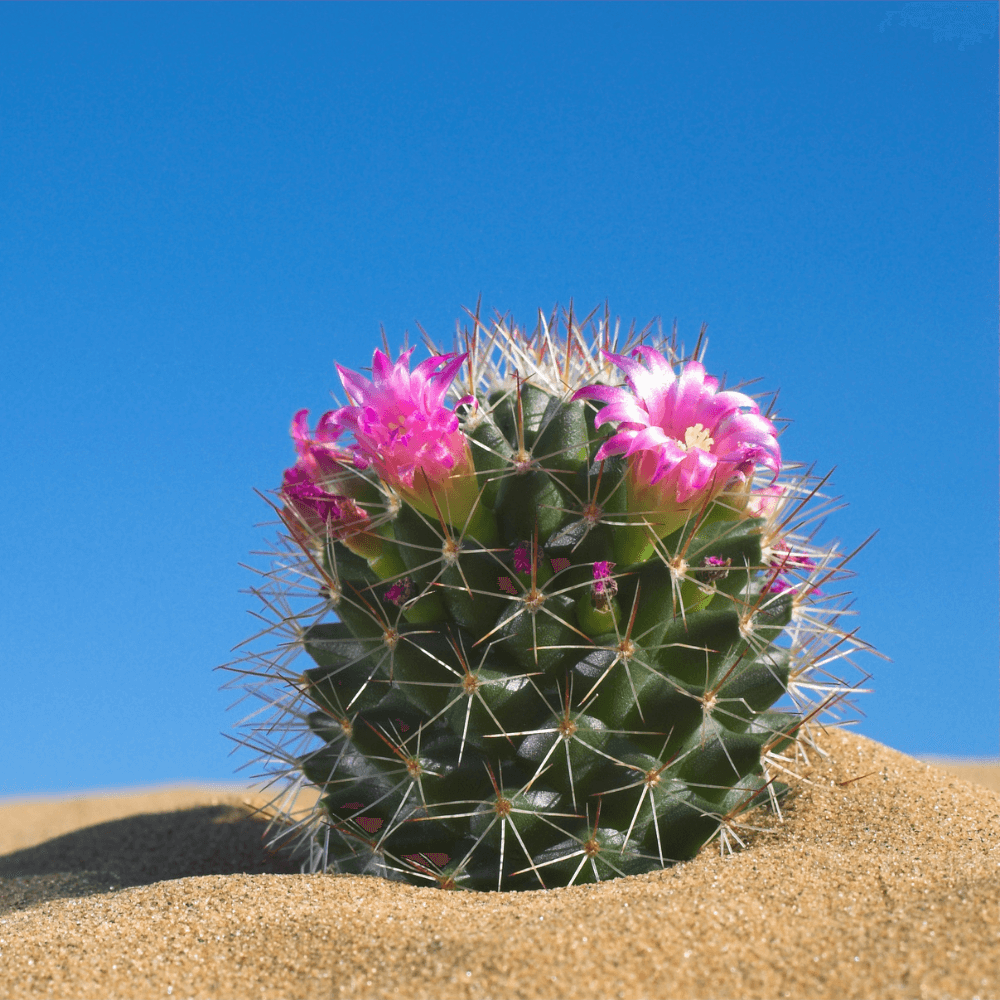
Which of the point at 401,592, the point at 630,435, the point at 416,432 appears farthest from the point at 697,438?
the point at 401,592

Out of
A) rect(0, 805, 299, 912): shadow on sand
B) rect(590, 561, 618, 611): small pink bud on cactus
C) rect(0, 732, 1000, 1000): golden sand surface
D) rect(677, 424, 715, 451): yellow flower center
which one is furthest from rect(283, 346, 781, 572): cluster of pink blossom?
rect(0, 805, 299, 912): shadow on sand

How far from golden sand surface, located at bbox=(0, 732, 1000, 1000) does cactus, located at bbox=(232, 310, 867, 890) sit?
234 millimetres

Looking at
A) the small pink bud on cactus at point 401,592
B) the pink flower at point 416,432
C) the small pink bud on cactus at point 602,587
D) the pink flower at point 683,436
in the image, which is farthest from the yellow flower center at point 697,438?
the small pink bud on cactus at point 401,592

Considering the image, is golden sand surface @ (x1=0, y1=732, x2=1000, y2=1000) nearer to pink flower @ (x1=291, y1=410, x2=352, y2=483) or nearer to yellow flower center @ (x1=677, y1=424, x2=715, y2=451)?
yellow flower center @ (x1=677, y1=424, x2=715, y2=451)

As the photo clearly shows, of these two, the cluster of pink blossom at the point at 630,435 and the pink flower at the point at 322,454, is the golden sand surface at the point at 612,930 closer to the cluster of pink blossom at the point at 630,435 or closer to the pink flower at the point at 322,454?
the cluster of pink blossom at the point at 630,435

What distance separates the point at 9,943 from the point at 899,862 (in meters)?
2.62

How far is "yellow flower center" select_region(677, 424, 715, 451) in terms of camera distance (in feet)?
10.0

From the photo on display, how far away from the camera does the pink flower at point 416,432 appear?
309 centimetres

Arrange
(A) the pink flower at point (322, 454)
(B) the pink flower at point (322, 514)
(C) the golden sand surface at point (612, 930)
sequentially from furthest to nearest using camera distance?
(A) the pink flower at point (322, 454), (B) the pink flower at point (322, 514), (C) the golden sand surface at point (612, 930)

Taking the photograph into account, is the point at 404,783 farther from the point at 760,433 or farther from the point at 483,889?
the point at 760,433

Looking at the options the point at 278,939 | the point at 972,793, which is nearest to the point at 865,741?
the point at 972,793

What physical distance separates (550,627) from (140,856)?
11.1 feet

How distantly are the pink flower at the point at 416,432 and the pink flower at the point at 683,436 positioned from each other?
438mm

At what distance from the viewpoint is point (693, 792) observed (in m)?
3.18
